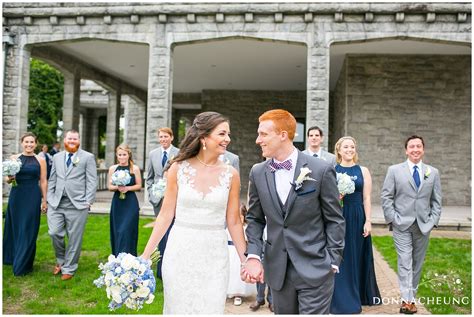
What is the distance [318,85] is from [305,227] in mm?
10132

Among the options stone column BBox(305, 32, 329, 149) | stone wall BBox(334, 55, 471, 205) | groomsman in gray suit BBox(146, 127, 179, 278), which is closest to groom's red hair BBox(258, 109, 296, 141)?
groomsman in gray suit BBox(146, 127, 179, 278)

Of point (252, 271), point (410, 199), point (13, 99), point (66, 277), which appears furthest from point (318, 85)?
point (252, 271)

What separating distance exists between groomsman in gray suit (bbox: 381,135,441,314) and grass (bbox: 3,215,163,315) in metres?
2.92

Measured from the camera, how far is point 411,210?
5410 millimetres

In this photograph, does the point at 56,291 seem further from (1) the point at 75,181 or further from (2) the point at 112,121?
(2) the point at 112,121

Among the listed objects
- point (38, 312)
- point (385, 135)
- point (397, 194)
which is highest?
point (385, 135)

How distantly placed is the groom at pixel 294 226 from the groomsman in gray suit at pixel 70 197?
4.28 meters

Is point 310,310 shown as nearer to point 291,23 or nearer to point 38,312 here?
point 38,312

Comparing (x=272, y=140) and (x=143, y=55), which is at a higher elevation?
(x=143, y=55)

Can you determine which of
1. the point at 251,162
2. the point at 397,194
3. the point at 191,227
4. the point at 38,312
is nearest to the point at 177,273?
the point at 191,227

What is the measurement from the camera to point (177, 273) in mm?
3414

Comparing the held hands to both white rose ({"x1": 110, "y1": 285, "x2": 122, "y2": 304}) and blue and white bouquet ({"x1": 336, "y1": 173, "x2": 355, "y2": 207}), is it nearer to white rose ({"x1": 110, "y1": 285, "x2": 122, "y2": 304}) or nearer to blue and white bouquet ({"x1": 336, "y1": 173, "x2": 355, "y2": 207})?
white rose ({"x1": 110, "y1": 285, "x2": 122, "y2": 304})

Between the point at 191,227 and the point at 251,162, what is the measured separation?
19285 millimetres

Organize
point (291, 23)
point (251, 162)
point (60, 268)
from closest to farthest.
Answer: point (60, 268) → point (291, 23) → point (251, 162)
